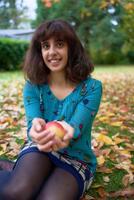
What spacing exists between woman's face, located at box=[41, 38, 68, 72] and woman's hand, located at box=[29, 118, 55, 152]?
1.64 feet

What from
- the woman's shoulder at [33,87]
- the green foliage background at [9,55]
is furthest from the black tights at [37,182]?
the green foliage background at [9,55]

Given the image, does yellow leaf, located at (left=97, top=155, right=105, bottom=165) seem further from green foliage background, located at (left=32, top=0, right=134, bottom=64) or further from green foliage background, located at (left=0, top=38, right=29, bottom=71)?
green foliage background, located at (left=32, top=0, right=134, bottom=64)

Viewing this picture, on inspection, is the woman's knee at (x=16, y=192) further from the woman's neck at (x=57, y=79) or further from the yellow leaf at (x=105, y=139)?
the yellow leaf at (x=105, y=139)

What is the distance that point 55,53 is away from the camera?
283cm

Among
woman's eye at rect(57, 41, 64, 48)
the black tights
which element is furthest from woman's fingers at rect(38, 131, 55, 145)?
woman's eye at rect(57, 41, 64, 48)

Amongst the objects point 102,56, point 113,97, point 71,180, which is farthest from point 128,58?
point 71,180

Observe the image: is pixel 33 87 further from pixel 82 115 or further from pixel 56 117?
pixel 82 115

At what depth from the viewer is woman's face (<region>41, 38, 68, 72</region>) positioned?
9.25 ft

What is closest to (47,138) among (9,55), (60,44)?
(60,44)

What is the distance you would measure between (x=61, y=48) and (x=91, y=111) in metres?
0.51

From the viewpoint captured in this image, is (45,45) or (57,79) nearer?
(45,45)

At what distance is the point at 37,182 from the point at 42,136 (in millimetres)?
334

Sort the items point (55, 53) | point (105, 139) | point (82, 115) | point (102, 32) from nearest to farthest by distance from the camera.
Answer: point (82, 115)
point (55, 53)
point (105, 139)
point (102, 32)

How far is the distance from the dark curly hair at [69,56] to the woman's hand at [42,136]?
0.49 metres
